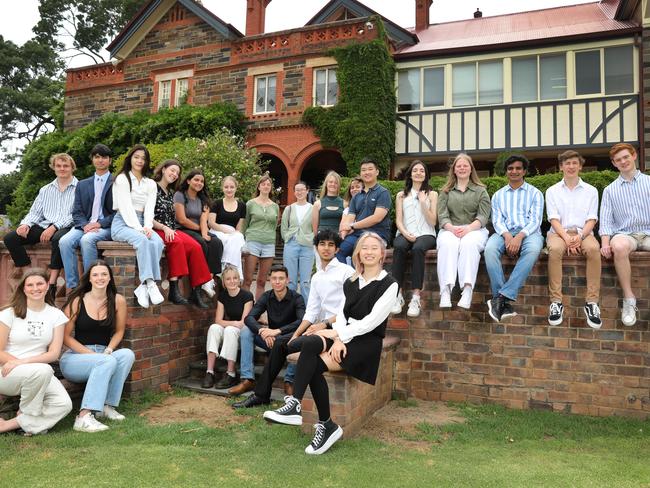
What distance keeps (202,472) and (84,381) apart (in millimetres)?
1919

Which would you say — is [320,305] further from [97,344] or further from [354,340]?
[97,344]

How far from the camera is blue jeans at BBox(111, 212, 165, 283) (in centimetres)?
528

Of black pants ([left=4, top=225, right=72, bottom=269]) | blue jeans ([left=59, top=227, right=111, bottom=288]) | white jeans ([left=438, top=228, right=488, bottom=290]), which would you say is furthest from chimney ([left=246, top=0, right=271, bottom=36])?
white jeans ([left=438, top=228, right=488, bottom=290])

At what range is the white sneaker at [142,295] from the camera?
526 cm

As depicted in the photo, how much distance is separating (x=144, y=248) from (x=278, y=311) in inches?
61.3

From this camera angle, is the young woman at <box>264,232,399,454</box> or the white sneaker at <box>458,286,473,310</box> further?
the white sneaker at <box>458,286,473,310</box>

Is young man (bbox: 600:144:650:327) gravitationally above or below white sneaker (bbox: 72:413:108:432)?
above

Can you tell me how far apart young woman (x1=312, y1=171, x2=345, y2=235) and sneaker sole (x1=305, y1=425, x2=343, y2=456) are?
313 cm

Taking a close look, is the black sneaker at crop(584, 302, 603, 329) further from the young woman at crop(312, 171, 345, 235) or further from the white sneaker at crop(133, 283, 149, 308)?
the white sneaker at crop(133, 283, 149, 308)

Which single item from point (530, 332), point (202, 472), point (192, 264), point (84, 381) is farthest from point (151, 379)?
point (530, 332)

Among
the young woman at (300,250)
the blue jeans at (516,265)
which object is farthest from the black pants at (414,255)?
the young woman at (300,250)

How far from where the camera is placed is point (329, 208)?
6.65m

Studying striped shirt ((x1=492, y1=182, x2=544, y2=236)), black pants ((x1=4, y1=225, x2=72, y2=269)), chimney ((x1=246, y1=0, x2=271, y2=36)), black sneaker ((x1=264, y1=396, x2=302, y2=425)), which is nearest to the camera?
black sneaker ((x1=264, y1=396, x2=302, y2=425))

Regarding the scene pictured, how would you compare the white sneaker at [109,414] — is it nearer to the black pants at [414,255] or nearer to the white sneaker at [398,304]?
the white sneaker at [398,304]
